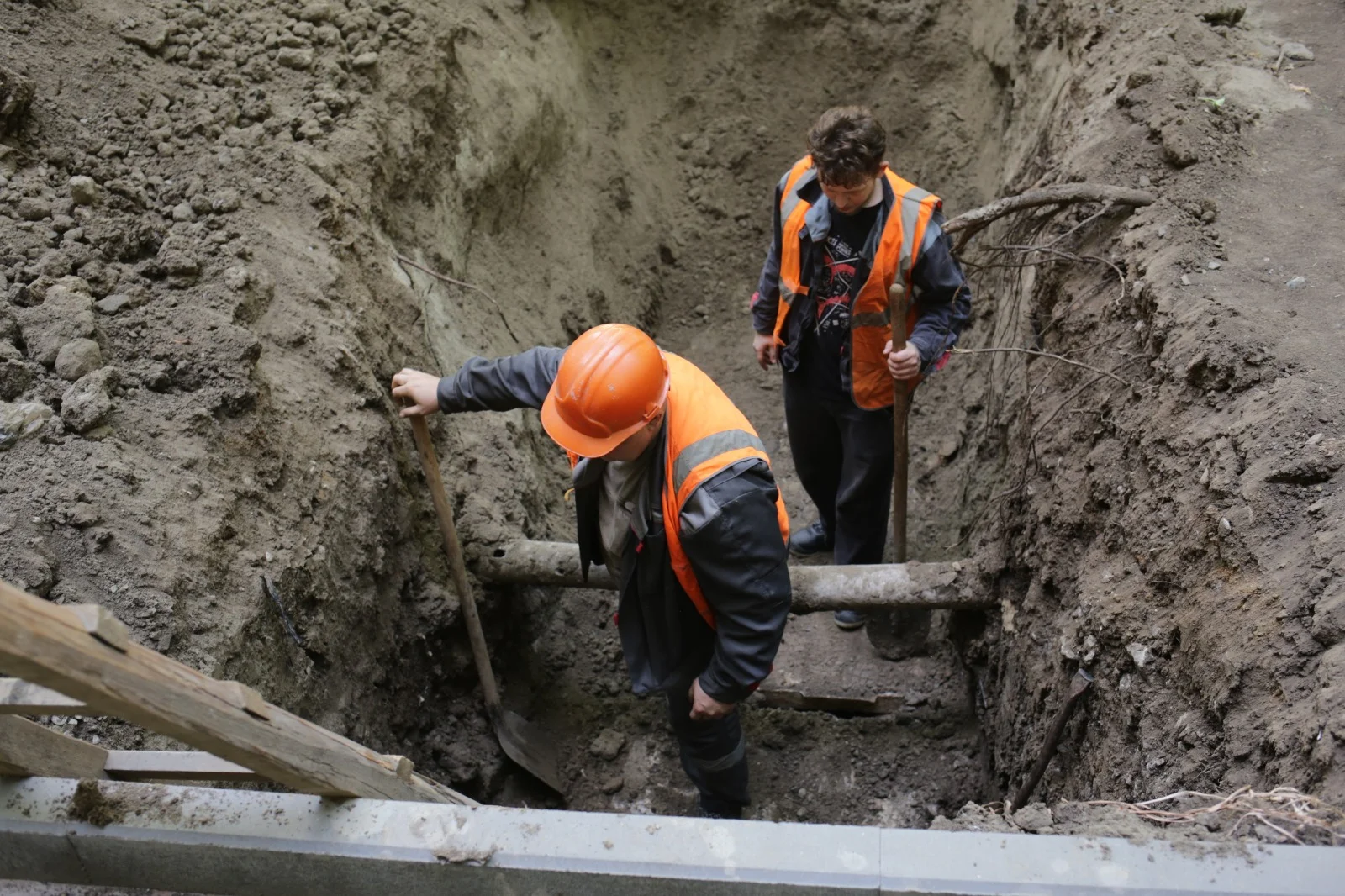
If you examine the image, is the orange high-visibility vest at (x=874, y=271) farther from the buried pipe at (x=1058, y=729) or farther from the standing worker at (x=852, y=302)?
the buried pipe at (x=1058, y=729)

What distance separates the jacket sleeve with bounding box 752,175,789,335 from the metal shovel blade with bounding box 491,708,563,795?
6.24ft

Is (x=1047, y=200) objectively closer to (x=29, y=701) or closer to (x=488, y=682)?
(x=488, y=682)

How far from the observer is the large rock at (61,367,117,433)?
2957 millimetres

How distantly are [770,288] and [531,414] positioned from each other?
4.56 ft

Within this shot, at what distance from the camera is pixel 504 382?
124 inches

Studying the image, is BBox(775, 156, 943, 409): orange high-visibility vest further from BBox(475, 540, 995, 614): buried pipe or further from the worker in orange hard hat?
the worker in orange hard hat

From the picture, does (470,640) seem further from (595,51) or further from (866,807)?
(595,51)

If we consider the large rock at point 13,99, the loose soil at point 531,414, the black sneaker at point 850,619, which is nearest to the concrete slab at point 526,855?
the loose soil at point 531,414

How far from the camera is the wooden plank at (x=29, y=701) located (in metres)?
1.82

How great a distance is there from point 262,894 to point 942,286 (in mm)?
2897

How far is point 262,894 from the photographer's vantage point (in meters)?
2.03

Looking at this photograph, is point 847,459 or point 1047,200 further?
point 847,459

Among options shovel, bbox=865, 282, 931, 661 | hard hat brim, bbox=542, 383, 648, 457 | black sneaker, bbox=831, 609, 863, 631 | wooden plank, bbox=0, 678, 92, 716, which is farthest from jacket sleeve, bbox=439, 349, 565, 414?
black sneaker, bbox=831, 609, 863, 631

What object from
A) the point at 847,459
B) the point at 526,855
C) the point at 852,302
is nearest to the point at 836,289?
the point at 852,302
